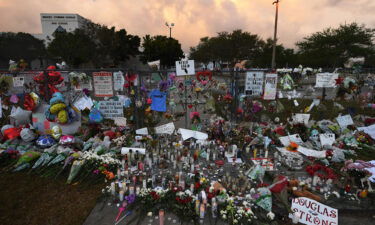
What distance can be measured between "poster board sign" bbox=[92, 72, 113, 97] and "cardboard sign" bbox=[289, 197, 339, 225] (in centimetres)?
549

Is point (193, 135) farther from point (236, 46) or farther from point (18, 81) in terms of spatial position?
point (236, 46)

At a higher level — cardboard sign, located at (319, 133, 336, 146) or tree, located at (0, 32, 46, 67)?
tree, located at (0, 32, 46, 67)

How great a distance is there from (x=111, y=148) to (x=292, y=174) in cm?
449

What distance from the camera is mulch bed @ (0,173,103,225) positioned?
135 inches

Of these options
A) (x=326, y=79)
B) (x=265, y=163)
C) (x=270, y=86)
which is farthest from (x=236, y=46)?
(x=265, y=163)

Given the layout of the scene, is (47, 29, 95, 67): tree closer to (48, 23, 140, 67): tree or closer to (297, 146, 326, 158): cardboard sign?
(48, 23, 140, 67): tree

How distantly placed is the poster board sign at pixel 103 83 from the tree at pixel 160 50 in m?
39.7

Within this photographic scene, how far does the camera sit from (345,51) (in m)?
24.3

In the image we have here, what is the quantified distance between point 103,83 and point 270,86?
530cm

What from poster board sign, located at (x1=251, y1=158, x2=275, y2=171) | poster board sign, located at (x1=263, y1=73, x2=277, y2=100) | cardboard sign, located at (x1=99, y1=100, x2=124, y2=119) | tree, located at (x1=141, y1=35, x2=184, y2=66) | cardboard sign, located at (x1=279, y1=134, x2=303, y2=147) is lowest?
poster board sign, located at (x1=251, y1=158, x2=275, y2=171)

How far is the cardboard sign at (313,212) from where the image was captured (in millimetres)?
3305

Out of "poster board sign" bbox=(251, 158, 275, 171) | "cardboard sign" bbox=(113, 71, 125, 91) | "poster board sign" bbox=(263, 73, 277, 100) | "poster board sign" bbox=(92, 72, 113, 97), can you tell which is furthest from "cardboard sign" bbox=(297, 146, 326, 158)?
"poster board sign" bbox=(92, 72, 113, 97)

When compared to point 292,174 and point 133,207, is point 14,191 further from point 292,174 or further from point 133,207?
point 292,174

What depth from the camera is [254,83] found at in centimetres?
697
